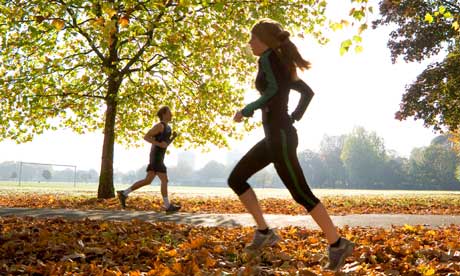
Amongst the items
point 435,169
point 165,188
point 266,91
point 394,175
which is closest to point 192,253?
point 266,91

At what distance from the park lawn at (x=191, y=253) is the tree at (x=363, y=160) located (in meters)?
109

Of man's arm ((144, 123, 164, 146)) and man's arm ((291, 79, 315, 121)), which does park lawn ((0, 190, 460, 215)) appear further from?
man's arm ((291, 79, 315, 121))

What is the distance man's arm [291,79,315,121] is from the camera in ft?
13.3

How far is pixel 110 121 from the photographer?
15.5m

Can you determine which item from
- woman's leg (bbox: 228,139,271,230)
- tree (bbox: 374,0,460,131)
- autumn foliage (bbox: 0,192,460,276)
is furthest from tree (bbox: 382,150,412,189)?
woman's leg (bbox: 228,139,271,230)

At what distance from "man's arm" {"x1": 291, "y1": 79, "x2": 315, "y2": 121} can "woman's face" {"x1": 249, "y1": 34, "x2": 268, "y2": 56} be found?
41 cm

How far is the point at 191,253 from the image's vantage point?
4.36 metres

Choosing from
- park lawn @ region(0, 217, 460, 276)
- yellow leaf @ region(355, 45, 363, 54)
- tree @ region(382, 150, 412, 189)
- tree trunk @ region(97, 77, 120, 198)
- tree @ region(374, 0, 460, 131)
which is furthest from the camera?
tree @ region(382, 150, 412, 189)

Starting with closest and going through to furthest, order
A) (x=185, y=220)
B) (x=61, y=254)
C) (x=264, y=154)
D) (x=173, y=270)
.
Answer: (x=173, y=270), (x=264, y=154), (x=61, y=254), (x=185, y=220)

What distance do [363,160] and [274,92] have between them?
112 metres

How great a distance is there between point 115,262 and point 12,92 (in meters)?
13.1

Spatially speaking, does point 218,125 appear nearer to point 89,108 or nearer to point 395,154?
point 89,108

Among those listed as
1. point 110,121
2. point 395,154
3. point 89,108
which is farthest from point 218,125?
point 395,154

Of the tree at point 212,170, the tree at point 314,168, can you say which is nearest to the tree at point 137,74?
the tree at point 314,168
